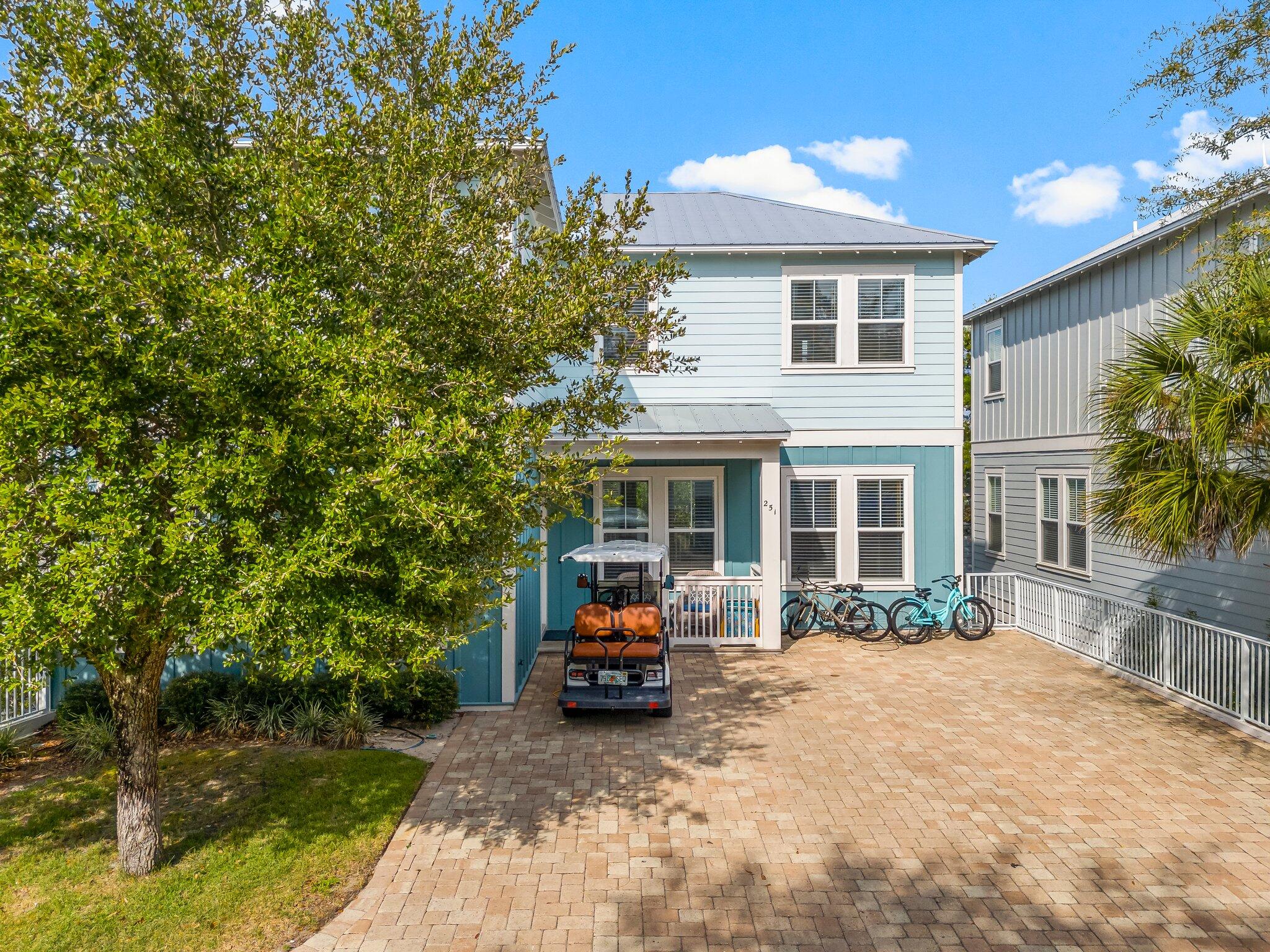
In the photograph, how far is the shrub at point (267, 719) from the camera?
26.3 ft

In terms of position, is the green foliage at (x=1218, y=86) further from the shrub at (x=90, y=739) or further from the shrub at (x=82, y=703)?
the shrub at (x=82, y=703)

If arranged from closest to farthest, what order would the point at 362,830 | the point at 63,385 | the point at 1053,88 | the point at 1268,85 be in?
the point at 63,385 < the point at 362,830 < the point at 1268,85 < the point at 1053,88

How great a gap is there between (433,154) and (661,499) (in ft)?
29.8

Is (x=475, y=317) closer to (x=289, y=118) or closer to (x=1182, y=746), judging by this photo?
(x=289, y=118)

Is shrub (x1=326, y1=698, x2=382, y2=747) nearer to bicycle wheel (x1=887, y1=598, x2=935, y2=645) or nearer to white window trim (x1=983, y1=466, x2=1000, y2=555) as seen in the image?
bicycle wheel (x1=887, y1=598, x2=935, y2=645)

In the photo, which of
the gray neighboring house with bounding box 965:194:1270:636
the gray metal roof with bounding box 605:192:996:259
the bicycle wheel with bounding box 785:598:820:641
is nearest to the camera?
the gray neighboring house with bounding box 965:194:1270:636

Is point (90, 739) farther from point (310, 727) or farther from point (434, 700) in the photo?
point (434, 700)

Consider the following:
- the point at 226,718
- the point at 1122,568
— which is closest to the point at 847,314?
the point at 1122,568

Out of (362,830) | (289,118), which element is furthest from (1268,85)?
(362,830)

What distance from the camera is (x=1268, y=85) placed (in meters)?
A: 7.62

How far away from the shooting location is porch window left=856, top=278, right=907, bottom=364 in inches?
528

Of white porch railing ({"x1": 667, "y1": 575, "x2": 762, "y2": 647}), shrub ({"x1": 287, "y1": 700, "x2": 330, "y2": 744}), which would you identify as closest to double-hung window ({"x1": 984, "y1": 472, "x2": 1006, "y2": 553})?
white porch railing ({"x1": 667, "y1": 575, "x2": 762, "y2": 647})

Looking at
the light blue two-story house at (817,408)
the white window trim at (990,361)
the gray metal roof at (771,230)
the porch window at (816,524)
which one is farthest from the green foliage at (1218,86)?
the white window trim at (990,361)

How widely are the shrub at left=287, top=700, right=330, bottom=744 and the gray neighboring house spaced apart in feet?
36.3
